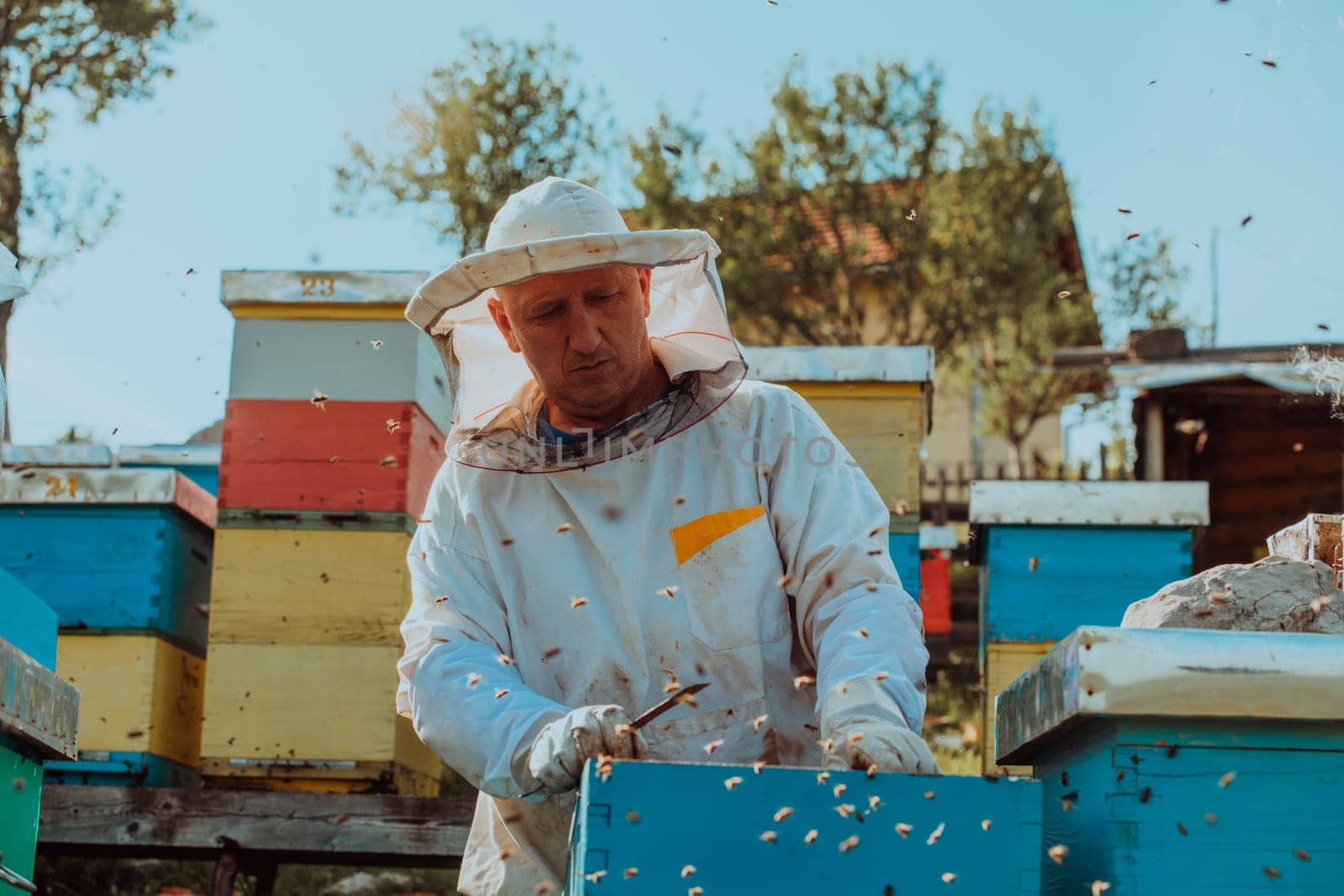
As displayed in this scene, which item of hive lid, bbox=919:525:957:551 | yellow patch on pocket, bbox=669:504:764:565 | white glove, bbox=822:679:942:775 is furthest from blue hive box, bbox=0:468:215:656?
hive lid, bbox=919:525:957:551

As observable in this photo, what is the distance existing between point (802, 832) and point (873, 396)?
2.72m

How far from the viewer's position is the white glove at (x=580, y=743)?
6.27ft

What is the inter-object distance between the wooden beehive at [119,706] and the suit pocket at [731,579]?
275 centimetres

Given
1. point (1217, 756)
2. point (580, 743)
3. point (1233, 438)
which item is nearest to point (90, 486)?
point (580, 743)

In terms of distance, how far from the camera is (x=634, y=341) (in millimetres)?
2496

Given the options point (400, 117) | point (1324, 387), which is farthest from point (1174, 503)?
point (400, 117)

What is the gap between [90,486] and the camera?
4.59 metres

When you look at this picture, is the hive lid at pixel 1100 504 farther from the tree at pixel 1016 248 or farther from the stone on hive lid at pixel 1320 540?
the tree at pixel 1016 248

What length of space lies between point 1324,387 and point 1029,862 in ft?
24.8

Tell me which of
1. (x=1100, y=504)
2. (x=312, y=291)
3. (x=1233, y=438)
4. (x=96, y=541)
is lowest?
(x=96, y=541)

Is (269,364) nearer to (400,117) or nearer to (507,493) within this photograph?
(507,493)

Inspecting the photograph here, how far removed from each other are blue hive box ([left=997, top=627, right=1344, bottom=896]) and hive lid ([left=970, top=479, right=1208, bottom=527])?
273 centimetres

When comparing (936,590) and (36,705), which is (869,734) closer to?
(36,705)

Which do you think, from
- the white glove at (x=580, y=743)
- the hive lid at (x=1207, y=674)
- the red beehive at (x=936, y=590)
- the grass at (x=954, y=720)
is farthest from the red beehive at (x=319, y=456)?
the grass at (x=954, y=720)
